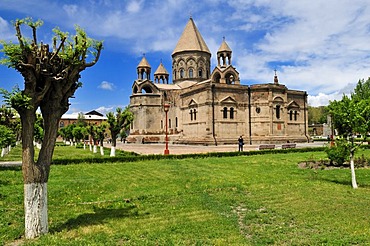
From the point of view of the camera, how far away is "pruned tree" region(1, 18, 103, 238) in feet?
23.6

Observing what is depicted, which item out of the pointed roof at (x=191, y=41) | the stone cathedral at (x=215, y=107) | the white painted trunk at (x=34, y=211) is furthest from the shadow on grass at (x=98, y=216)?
the pointed roof at (x=191, y=41)

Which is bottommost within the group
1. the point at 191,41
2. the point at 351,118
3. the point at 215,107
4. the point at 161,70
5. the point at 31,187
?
the point at 31,187

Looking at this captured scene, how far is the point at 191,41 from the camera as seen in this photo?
58.0 m

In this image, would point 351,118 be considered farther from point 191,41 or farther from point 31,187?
point 191,41

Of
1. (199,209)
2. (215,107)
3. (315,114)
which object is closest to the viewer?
(199,209)

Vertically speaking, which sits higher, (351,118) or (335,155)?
(351,118)

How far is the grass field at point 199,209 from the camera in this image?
712cm

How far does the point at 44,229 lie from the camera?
7.39 metres

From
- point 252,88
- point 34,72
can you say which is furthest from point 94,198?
point 252,88

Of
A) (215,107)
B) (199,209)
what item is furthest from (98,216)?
(215,107)

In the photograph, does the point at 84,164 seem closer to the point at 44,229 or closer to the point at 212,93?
the point at 44,229

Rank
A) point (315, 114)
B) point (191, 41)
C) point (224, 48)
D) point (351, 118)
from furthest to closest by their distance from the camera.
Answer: point (315, 114), point (191, 41), point (224, 48), point (351, 118)

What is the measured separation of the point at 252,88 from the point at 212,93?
255 inches

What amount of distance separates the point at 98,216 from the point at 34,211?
1999 millimetres
